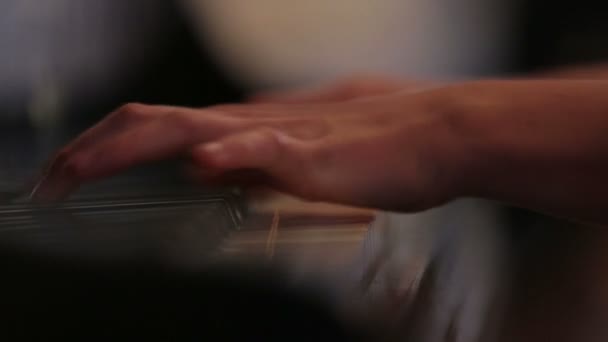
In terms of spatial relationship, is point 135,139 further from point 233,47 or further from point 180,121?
point 233,47

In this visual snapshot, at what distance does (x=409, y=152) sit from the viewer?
0.52 metres

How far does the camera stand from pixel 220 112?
22.0 inches

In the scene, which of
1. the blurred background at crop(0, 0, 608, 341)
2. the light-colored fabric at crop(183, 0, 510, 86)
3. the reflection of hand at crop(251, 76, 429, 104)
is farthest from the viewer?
the light-colored fabric at crop(183, 0, 510, 86)

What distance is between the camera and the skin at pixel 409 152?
19.7 inches

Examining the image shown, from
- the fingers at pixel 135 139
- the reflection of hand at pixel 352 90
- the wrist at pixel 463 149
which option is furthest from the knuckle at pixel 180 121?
the reflection of hand at pixel 352 90

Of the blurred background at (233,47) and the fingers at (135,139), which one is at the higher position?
the fingers at (135,139)

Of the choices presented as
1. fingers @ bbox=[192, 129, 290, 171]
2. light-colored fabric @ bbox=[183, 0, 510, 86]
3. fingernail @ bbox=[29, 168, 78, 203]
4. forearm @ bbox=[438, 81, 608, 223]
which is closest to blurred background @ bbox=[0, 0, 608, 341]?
light-colored fabric @ bbox=[183, 0, 510, 86]

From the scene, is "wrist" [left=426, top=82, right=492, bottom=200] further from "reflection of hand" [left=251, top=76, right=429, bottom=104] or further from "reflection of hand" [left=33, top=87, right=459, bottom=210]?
"reflection of hand" [left=251, top=76, right=429, bottom=104]

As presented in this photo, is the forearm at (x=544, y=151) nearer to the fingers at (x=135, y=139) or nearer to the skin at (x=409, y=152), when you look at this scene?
the skin at (x=409, y=152)

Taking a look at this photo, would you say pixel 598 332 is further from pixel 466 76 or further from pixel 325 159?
pixel 466 76

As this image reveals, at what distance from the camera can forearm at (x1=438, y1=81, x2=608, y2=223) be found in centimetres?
50

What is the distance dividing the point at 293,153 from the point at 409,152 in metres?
0.08

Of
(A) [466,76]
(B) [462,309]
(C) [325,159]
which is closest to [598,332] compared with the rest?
(B) [462,309]

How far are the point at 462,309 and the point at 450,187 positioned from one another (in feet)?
0.26
